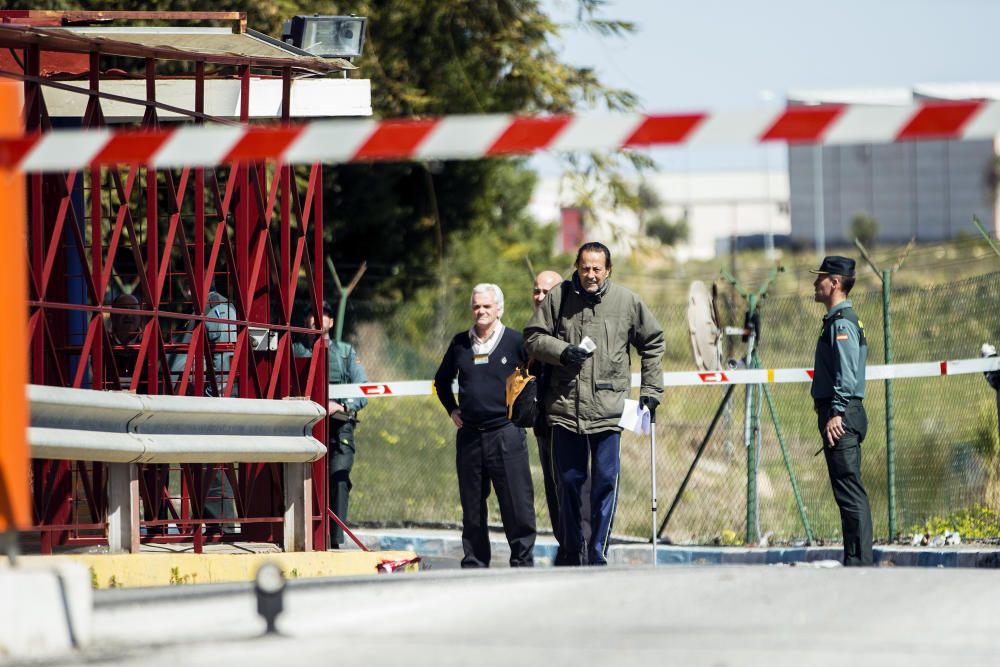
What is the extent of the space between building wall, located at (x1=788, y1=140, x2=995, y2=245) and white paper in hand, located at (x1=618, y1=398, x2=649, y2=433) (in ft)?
339

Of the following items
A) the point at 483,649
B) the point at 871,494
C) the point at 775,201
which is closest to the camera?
the point at 483,649

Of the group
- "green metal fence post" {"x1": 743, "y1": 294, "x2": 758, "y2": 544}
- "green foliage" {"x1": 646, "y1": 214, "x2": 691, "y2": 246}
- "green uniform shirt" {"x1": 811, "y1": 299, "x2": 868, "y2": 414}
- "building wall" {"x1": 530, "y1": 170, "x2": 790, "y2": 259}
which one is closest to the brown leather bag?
"green uniform shirt" {"x1": 811, "y1": 299, "x2": 868, "y2": 414}

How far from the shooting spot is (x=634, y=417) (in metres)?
10.2

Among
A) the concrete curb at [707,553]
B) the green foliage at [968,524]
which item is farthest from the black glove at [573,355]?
the green foliage at [968,524]

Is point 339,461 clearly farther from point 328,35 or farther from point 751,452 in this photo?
point 328,35

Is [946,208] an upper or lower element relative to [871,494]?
upper

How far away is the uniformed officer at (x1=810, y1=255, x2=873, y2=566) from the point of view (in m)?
9.98

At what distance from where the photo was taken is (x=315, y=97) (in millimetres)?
11664

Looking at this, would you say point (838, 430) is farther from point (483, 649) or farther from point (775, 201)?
point (775, 201)

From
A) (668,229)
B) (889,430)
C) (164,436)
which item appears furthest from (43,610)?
(668,229)

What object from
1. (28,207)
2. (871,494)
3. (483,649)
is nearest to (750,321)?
(871,494)

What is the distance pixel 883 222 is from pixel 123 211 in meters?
112

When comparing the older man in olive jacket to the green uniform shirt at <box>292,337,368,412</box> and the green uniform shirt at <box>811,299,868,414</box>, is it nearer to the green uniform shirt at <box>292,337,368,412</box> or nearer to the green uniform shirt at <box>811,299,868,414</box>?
the green uniform shirt at <box>811,299,868,414</box>

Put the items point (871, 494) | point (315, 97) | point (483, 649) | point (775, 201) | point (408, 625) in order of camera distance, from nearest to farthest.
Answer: point (483, 649)
point (408, 625)
point (315, 97)
point (871, 494)
point (775, 201)
